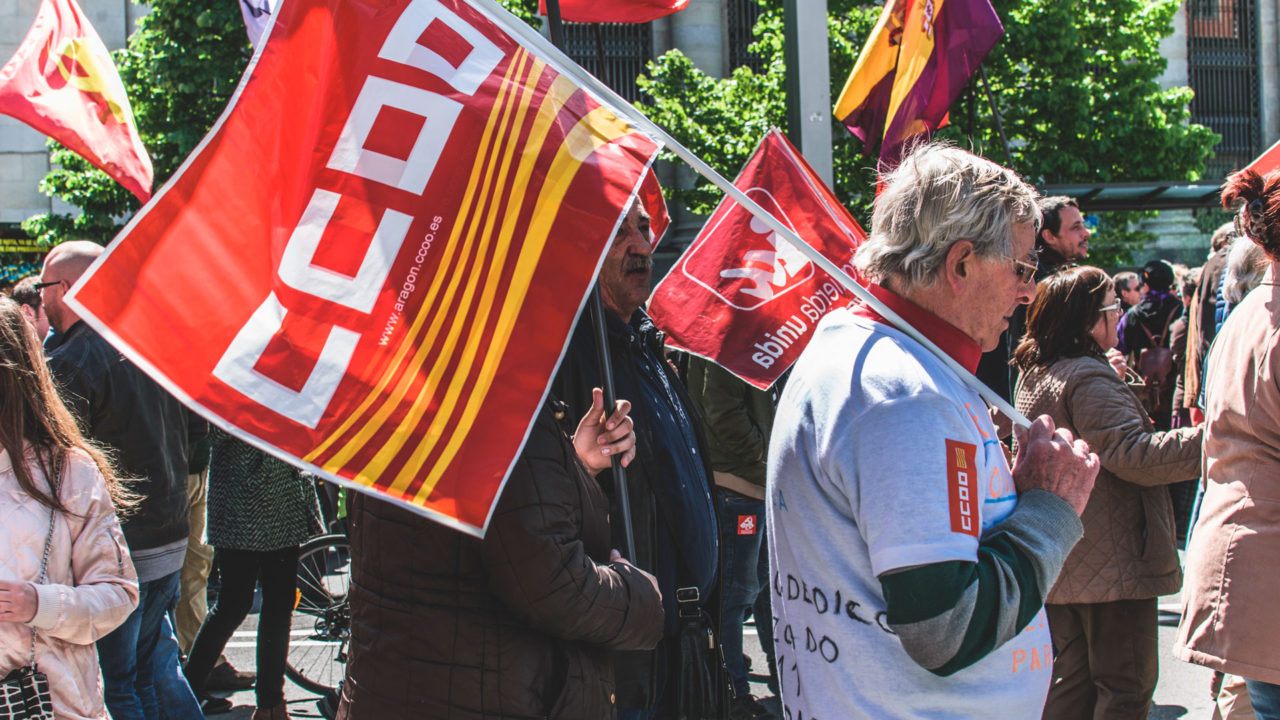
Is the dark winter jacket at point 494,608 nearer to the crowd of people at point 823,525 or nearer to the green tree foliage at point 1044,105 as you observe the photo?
the crowd of people at point 823,525

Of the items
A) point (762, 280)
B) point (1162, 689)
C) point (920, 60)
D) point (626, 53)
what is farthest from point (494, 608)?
point (626, 53)

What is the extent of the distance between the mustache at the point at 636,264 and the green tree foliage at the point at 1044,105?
12865mm

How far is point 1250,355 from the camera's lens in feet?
9.76

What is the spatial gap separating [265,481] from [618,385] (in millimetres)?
2432

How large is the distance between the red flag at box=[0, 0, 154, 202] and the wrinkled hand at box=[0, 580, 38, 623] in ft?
8.50

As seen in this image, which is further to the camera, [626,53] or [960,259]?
[626,53]

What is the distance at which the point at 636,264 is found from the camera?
346 centimetres

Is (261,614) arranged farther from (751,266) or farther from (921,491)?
(921,491)

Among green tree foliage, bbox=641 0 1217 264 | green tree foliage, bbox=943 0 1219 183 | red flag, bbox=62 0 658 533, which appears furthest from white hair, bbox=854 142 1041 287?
green tree foliage, bbox=943 0 1219 183

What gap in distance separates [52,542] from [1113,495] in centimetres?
331

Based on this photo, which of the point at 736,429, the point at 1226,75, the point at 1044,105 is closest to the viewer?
the point at 736,429

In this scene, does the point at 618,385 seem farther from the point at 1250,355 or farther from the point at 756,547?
the point at 756,547

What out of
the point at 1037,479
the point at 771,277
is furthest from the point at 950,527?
the point at 771,277

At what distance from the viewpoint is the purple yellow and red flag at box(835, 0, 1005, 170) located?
602cm
